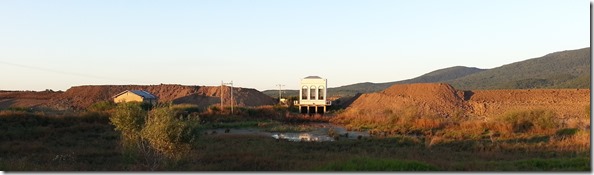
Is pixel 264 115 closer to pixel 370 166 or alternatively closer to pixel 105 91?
pixel 370 166

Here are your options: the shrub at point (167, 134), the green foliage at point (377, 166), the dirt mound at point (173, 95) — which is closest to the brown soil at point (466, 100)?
the dirt mound at point (173, 95)

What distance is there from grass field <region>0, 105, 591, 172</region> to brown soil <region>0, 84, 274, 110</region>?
38452 millimetres

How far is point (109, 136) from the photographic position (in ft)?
85.7

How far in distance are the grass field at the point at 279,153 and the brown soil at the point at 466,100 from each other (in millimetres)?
24374

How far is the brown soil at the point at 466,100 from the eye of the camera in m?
51.6

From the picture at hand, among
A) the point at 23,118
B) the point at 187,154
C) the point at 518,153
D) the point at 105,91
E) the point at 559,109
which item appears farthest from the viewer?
the point at 105,91

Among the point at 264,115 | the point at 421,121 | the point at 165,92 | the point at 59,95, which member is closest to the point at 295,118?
the point at 264,115

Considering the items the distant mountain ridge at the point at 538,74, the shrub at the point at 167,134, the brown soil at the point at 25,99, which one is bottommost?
the shrub at the point at 167,134

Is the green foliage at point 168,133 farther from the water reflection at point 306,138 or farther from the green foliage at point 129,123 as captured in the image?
the water reflection at point 306,138

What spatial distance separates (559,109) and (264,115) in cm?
2697

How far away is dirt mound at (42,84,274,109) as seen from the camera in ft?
232

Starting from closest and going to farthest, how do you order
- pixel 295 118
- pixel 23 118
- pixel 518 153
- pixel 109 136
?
pixel 518 153, pixel 109 136, pixel 23 118, pixel 295 118

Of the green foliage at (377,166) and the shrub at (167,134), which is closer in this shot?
the green foliage at (377,166)

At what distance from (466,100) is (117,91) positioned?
54.0 metres
